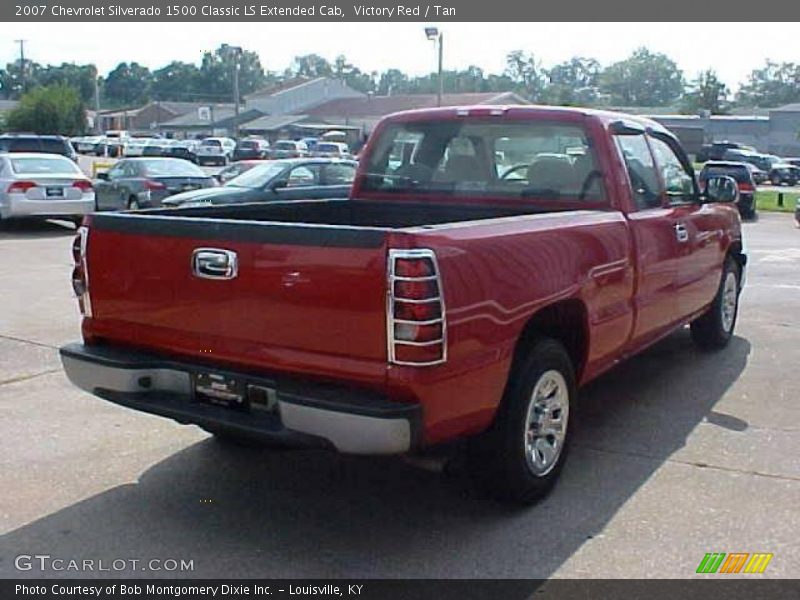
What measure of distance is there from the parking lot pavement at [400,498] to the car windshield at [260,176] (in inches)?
362

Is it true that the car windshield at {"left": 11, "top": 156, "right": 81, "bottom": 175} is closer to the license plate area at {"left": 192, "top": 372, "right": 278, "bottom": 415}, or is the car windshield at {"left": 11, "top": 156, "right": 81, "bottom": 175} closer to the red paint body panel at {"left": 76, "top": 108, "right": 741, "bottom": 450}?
the red paint body panel at {"left": 76, "top": 108, "right": 741, "bottom": 450}

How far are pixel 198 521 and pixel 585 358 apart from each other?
2.18 m

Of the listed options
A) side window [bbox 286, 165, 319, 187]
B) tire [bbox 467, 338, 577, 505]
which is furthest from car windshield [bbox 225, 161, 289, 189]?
tire [bbox 467, 338, 577, 505]

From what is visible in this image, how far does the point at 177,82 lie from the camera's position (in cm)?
13962

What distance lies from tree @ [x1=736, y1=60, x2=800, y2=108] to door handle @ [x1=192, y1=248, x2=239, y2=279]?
146571 mm

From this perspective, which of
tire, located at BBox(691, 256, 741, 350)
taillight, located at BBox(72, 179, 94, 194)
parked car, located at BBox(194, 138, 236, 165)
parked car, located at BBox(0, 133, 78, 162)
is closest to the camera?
tire, located at BBox(691, 256, 741, 350)

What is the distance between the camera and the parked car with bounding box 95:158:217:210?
18.6 m

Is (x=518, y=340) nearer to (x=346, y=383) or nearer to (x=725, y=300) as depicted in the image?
(x=346, y=383)

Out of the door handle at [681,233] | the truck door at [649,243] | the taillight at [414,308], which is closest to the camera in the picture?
the taillight at [414,308]

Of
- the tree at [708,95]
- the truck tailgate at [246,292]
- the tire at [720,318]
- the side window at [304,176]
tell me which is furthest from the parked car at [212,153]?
the tree at [708,95]

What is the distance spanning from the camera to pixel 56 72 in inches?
5453

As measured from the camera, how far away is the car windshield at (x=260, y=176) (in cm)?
1566

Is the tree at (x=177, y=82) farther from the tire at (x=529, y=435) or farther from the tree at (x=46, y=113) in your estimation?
the tire at (x=529, y=435)

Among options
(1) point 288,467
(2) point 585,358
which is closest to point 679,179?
(2) point 585,358
